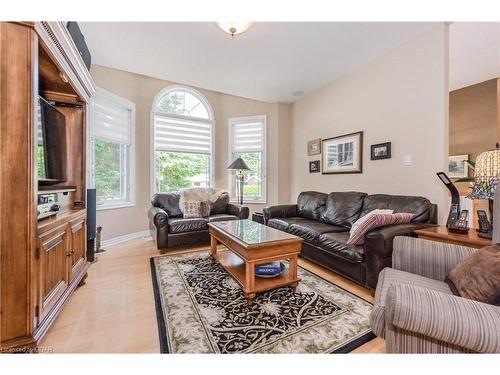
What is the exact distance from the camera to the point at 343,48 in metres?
2.75

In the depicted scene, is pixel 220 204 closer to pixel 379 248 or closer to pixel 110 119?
pixel 110 119

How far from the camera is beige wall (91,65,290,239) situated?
11.7 feet

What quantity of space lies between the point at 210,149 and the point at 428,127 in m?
3.57

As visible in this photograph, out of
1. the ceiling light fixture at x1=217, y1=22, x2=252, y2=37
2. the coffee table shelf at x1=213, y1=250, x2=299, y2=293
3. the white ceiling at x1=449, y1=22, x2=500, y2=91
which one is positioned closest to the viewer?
the coffee table shelf at x1=213, y1=250, x2=299, y2=293

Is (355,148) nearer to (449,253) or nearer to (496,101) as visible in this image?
(449,253)

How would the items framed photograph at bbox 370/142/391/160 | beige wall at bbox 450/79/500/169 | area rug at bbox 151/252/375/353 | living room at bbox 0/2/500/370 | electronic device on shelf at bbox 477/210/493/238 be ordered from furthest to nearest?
1. beige wall at bbox 450/79/500/169
2. framed photograph at bbox 370/142/391/160
3. electronic device on shelf at bbox 477/210/493/238
4. area rug at bbox 151/252/375/353
5. living room at bbox 0/2/500/370


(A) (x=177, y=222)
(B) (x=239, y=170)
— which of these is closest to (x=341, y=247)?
(A) (x=177, y=222)

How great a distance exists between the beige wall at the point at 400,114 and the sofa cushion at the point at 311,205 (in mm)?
347

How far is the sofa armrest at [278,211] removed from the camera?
11.7ft

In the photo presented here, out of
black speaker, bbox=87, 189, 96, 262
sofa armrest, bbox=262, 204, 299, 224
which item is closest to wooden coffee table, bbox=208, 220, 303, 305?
sofa armrest, bbox=262, 204, 299, 224

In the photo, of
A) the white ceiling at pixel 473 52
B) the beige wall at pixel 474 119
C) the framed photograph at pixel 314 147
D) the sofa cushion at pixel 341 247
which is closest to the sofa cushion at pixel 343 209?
the sofa cushion at pixel 341 247

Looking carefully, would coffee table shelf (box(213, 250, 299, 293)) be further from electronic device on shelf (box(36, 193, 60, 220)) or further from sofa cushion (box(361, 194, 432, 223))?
electronic device on shelf (box(36, 193, 60, 220))

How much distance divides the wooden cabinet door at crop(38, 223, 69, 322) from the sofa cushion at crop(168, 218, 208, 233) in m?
1.41

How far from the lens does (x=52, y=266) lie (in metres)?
1.57
